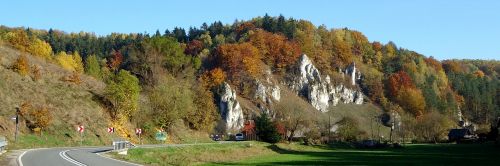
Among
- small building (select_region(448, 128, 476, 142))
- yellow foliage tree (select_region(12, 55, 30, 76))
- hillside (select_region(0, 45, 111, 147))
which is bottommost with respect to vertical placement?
small building (select_region(448, 128, 476, 142))

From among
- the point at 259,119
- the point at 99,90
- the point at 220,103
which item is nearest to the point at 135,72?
Answer: the point at 99,90

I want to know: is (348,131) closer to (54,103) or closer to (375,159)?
(375,159)

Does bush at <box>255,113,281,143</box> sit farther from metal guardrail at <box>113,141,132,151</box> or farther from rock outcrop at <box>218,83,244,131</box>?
rock outcrop at <box>218,83,244,131</box>

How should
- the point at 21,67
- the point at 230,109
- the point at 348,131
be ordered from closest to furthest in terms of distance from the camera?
the point at 21,67 < the point at 348,131 < the point at 230,109

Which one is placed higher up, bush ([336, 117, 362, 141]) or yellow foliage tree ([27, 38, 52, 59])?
yellow foliage tree ([27, 38, 52, 59])

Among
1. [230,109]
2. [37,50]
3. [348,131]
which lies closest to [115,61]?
[230,109]

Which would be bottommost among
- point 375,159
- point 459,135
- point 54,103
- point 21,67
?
point 375,159

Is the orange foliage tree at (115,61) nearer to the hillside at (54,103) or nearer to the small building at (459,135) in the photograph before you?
the hillside at (54,103)

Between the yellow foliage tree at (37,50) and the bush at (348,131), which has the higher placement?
the yellow foliage tree at (37,50)

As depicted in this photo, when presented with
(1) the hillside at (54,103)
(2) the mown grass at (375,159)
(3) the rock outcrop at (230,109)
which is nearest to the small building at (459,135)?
(2) the mown grass at (375,159)

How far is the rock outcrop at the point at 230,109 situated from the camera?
171712mm

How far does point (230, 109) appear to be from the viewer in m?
172

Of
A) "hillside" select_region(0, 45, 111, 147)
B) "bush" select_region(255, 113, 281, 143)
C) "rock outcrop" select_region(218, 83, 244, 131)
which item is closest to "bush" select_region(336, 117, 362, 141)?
"bush" select_region(255, 113, 281, 143)

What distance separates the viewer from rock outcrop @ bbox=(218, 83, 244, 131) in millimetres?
171712
